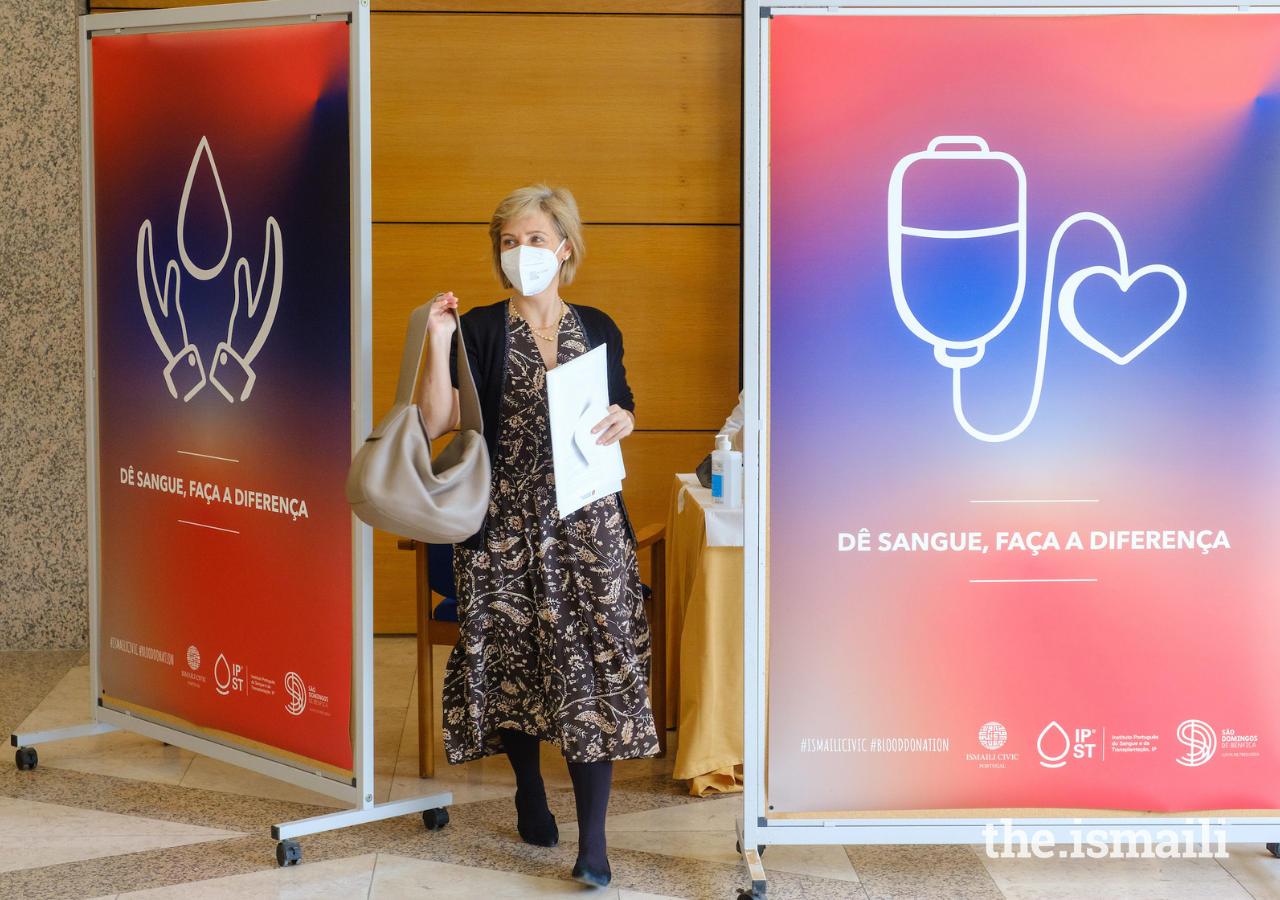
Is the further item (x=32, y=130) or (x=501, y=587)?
(x=32, y=130)

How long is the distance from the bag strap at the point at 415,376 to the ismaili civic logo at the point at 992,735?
1.27 metres

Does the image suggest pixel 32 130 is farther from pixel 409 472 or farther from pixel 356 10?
pixel 409 472

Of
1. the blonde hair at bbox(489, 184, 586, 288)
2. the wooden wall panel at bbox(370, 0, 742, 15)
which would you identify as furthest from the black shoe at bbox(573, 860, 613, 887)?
the wooden wall panel at bbox(370, 0, 742, 15)

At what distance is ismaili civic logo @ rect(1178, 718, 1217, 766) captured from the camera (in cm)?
236

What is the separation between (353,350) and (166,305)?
2.29 ft

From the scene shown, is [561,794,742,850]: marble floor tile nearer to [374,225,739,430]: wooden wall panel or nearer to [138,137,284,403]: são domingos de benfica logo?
[138,137,284,403]: são domingos de benfica logo

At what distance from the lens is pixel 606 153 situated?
4465 millimetres

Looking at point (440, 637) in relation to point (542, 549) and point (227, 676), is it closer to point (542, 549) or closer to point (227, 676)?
point (227, 676)

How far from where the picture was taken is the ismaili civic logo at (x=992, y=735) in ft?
7.75

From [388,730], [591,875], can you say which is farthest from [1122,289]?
[388,730]

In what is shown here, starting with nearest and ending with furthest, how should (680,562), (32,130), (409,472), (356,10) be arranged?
(409,472) → (356,10) → (680,562) → (32,130)

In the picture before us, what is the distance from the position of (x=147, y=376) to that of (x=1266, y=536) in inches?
110

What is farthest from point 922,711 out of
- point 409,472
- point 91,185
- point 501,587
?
point 91,185

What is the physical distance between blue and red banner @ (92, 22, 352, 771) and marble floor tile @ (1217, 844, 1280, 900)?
2.11 metres
